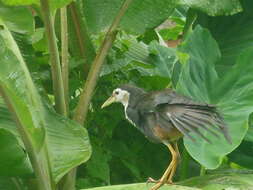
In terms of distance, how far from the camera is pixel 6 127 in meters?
1.55

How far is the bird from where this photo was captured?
137cm

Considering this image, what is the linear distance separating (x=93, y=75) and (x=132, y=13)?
22 cm

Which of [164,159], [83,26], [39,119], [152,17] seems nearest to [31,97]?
[39,119]

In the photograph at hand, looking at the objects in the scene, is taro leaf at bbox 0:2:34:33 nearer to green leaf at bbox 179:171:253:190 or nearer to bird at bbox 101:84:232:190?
bird at bbox 101:84:232:190

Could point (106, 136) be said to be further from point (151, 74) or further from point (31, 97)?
point (31, 97)

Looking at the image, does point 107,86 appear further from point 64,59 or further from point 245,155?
point 245,155

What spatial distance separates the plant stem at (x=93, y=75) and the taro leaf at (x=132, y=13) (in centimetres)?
3

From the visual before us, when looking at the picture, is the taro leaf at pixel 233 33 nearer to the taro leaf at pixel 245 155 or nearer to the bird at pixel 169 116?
the taro leaf at pixel 245 155

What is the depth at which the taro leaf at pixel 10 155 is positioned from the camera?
149 cm

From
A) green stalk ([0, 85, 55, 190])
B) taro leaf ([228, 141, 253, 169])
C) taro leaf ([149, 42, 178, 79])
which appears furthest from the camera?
Answer: taro leaf ([149, 42, 178, 79])

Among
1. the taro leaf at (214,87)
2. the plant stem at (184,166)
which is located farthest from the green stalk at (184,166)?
the taro leaf at (214,87)

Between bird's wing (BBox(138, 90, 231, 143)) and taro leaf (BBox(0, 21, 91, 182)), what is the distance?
21cm

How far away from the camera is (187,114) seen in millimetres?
1377

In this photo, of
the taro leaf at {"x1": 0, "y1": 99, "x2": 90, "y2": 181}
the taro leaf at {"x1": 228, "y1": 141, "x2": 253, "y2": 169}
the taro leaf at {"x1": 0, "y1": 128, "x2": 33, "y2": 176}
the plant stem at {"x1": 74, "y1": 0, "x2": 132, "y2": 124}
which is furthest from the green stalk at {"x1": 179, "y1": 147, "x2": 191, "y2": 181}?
the taro leaf at {"x1": 0, "y1": 128, "x2": 33, "y2": 176}
